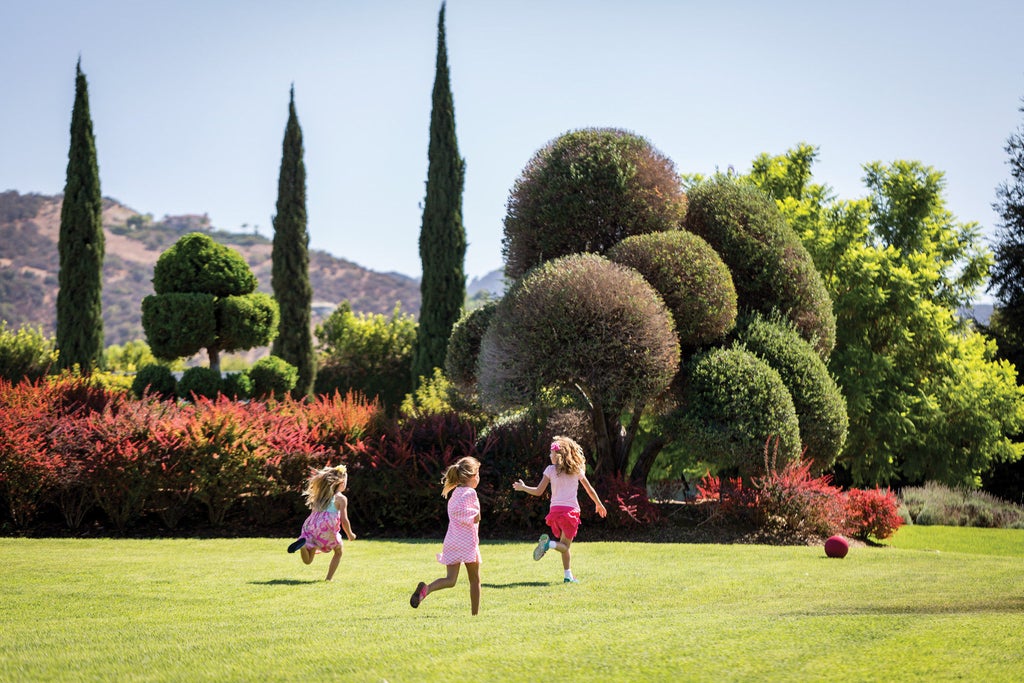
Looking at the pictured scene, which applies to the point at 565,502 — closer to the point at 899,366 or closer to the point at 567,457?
the point at 567,457

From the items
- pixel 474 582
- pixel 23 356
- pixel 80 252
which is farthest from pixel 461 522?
pixel 23 356

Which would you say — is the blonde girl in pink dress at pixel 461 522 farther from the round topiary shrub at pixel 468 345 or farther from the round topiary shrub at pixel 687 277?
the round topiary shrub at pixel 468 345

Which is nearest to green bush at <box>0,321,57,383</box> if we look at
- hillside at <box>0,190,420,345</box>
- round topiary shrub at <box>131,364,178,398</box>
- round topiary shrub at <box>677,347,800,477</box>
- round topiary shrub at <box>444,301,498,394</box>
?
round topiary shrub at <box>131,364,178,398</box>

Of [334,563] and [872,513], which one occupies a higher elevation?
[872,513]

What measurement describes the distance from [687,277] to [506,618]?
31.6 ft

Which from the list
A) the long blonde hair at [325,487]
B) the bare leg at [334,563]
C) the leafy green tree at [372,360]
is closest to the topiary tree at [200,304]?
the leafy green tree at [372,360]

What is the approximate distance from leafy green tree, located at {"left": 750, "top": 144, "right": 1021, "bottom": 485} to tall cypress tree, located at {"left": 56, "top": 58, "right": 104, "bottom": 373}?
735 inches

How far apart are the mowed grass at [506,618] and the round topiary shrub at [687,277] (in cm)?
449

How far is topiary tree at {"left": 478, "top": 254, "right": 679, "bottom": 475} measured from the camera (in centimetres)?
1540

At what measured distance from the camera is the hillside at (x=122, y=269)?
10744 centimetres

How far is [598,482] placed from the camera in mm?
16766

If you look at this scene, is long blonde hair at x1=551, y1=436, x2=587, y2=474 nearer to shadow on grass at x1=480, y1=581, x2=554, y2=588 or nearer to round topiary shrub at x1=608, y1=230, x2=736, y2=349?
shadow on grass at x1=480, y1=581, x2=554, y2=588

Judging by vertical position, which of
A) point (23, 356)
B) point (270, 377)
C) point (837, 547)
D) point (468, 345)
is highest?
point (23, 356)

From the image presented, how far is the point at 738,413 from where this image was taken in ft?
52.4
